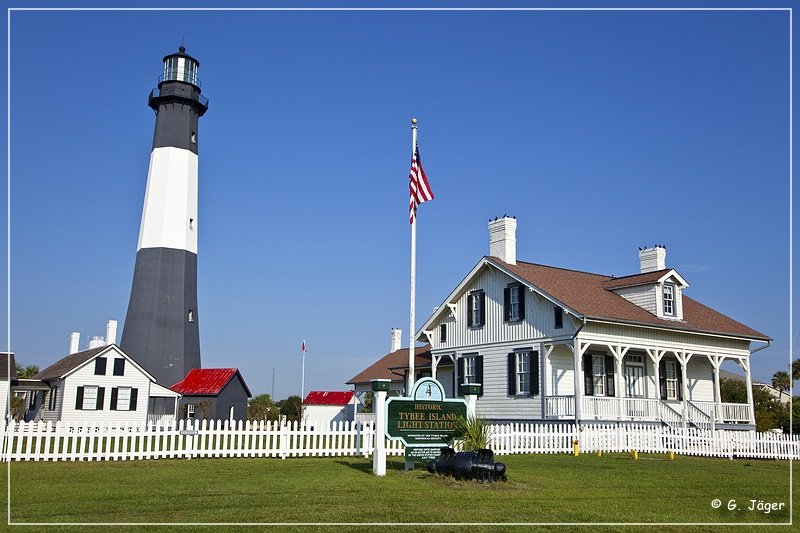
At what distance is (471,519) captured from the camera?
29.1 ft

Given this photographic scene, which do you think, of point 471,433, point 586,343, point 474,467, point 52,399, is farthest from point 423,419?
point 52,399

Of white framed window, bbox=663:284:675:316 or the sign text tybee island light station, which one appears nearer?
the sign text tybee island light station

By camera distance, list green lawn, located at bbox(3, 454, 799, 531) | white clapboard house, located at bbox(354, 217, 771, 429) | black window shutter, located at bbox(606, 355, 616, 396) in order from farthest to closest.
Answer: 1. black window shutter, located at bbox(606, 355, 616, 396)
2. white clapboard house, located at bbox(354, 217, 771, 429)
3. green lawn, located at bbox(3, 454, 799, 531)

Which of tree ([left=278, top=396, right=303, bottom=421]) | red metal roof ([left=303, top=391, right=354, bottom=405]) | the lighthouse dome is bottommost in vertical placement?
tree ([left=278, top=396, right=303, bottom=421])

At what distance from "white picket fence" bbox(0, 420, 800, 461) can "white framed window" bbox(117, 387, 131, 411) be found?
1187 cm

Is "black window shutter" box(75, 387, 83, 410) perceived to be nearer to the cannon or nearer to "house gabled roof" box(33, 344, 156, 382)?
"house gabled roof" box(33, 344, 156, 382)

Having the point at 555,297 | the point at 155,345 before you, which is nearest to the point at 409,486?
the point at 555,297

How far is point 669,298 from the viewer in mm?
28875

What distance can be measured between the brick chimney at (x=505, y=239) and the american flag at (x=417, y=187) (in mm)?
11020

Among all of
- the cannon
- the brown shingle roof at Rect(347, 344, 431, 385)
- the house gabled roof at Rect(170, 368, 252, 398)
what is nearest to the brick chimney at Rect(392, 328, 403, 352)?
the brown shingle roof at Rect(347, 344, 431, 385)

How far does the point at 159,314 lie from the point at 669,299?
23874 millimetres

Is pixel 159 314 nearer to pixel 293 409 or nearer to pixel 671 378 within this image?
pixel 293 409

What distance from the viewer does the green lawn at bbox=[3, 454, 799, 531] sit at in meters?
9.04

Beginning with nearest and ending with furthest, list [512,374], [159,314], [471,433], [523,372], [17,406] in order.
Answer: [471,433] < [523,372] < [512,374] < [17,406] < [159,314]
